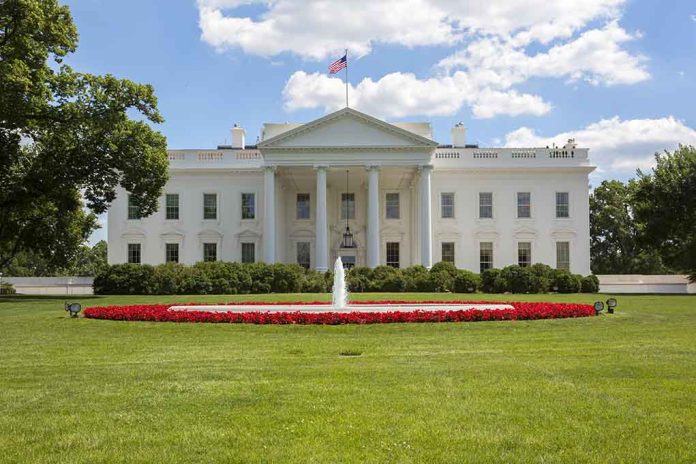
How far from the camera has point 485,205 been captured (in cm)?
5106

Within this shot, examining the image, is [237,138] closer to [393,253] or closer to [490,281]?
[393,253]

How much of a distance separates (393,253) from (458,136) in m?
13.1

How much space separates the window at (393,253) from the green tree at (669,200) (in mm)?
17131

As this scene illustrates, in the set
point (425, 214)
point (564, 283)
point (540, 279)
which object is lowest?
point (564, 283)

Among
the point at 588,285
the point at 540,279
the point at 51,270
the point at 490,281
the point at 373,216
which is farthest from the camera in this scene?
the point at 51,270

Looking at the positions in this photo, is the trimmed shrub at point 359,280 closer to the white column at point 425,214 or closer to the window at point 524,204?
the white column at point 425,214

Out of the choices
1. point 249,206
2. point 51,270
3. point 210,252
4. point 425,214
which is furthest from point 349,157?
Result: point 51,270

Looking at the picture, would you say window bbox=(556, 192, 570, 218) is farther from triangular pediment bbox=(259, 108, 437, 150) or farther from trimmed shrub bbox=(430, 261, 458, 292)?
trimmed shrub bbox=(430, 261, 458, 292)

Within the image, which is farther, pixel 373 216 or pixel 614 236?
pixel 614 236

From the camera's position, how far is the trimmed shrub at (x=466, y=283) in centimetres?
3966

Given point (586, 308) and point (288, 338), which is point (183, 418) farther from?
point (586, 308)

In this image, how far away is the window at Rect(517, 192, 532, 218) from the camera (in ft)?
167

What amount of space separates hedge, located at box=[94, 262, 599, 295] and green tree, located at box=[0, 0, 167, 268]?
496 centimetres

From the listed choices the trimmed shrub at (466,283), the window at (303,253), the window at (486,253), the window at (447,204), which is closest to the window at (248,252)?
the window at (303,253)
